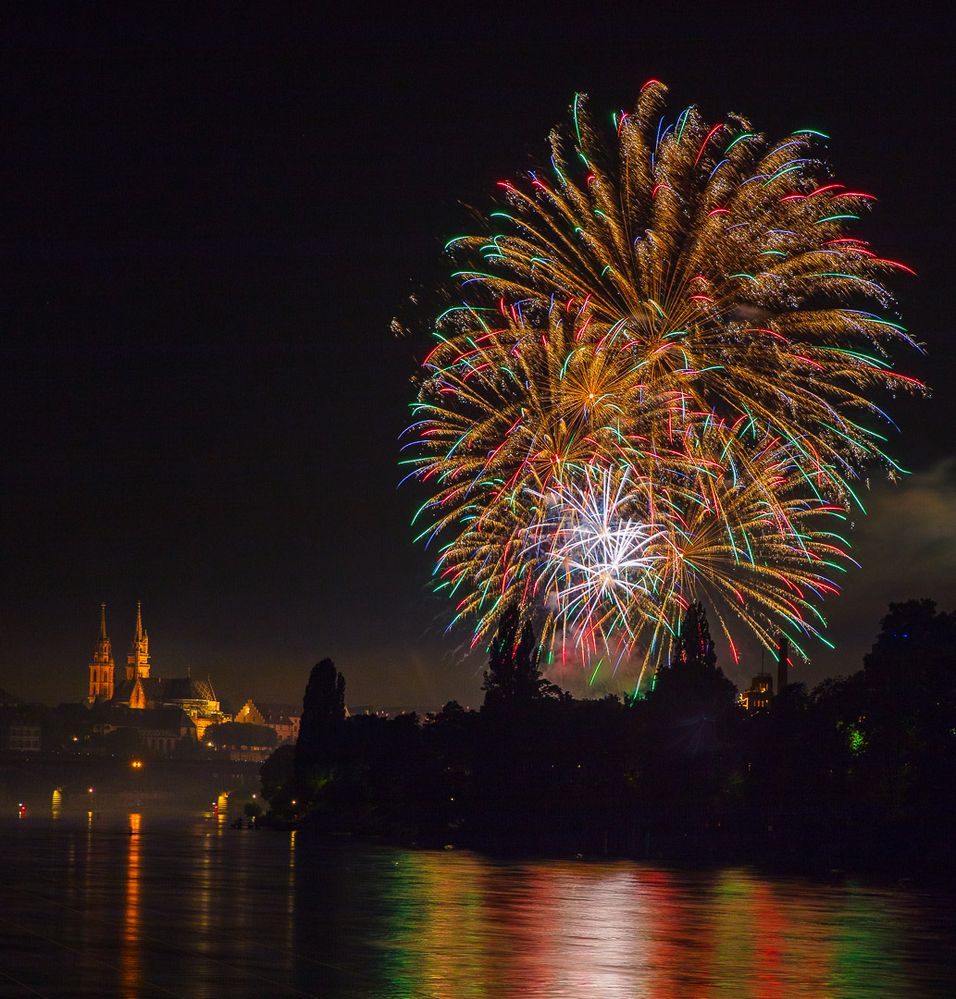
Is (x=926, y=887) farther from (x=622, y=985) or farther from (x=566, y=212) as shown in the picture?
(x=622, y=985)

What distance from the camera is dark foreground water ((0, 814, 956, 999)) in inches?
1015

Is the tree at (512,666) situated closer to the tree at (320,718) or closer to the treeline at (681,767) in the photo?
the treeline at (681,767)

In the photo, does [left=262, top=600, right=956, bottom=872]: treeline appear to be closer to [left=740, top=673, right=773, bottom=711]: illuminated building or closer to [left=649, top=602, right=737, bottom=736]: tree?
[left=649, top=602, right=737, bottom=736]: tree

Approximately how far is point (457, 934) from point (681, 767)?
198 feet

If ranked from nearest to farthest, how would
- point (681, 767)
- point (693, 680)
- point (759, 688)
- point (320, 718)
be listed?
point (681, 767) < point (693, 680) < point (320, 718) < point (759, 688)

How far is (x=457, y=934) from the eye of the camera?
34094mm

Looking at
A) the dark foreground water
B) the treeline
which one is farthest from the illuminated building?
the dark foreground water

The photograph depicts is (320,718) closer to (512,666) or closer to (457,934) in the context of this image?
(512,666)

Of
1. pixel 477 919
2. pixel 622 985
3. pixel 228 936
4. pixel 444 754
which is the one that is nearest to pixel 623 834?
pixel 444 754

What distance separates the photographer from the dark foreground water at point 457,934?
2578 cm

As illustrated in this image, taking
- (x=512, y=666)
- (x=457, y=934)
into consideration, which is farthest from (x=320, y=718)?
(x=457, y=934)

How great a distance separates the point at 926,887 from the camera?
184 ft

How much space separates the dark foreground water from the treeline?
16.3 meters

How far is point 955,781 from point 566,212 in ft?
113
